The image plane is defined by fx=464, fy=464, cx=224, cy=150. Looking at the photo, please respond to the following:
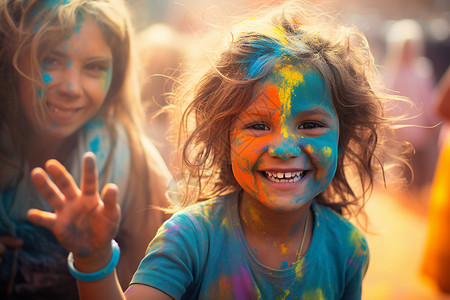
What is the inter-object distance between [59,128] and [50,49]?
304 mm

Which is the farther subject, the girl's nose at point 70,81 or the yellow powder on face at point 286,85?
the girl's nose at point 70,81

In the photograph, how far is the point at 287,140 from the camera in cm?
131

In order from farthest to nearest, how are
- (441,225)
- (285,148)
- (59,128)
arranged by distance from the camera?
(441,225)
(59,128)
(285,148)

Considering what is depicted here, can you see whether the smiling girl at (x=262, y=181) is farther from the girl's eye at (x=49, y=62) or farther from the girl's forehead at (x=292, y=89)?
the girl's eye at (x=49, y=62)

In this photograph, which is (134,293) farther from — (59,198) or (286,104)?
(286,104)

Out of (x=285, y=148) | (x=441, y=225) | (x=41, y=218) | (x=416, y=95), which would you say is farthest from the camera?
(x=416, y=95)

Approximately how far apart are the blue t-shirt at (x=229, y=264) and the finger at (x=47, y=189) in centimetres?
30

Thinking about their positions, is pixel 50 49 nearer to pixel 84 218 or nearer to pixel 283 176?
pixel 84 218

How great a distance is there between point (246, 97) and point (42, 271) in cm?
109

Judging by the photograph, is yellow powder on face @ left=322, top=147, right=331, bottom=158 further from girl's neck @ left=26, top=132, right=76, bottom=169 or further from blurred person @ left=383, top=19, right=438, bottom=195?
blurred person @ left=383, top=19, right=438, bottom=195

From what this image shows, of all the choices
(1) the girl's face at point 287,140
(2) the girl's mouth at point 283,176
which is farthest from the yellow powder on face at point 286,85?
(2) the girl's mouth at point 283,176

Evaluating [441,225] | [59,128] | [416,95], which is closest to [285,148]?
[59,128]

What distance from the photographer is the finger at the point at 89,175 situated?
45.8 inches

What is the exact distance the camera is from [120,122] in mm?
1973
